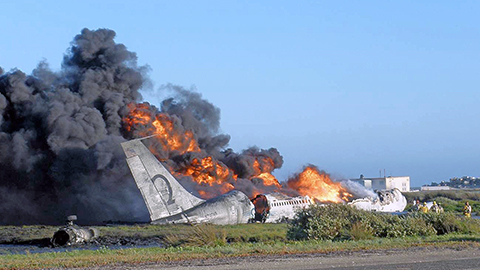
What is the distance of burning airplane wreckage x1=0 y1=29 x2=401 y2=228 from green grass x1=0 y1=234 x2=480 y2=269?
2237 centimetres

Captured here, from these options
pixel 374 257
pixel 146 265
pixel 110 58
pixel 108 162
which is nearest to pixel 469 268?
pixel 374 257

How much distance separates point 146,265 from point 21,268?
164 inches

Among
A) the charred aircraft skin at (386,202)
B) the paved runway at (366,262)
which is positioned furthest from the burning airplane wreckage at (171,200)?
the paved runway at (366,262)

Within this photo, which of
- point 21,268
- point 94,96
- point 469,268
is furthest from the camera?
point 94,96

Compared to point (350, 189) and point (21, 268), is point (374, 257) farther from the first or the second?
point (350, 189)

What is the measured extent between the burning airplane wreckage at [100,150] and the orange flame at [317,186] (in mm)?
94

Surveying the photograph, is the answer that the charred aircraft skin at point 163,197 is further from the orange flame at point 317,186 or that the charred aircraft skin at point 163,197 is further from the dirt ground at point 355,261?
the dirt ground at point 355,261

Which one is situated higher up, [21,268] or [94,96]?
[94,96]

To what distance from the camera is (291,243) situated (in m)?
31.4

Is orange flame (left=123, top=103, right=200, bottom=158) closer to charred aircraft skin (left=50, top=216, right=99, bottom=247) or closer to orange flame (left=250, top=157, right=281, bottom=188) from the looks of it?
orange flame (left=250, top=157, right=281, bottom=188)

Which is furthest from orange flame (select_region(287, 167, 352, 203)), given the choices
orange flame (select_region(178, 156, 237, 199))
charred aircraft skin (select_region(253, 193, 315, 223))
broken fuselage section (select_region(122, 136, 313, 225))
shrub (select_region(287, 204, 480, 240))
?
shrub (select_region(287, 204, 480, 240))

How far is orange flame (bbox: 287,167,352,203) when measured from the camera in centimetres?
6303

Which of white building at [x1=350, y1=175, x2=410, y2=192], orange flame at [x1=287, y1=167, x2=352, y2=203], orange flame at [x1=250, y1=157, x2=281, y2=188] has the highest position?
orange flame at [x1=250, y1=157, x2=281, y2=188]

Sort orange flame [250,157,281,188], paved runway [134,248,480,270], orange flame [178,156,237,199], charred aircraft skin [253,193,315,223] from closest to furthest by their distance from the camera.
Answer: paved runway [134,248,480,270], charred aircraft skin [253,193,315,223], orange flame [178,156,237,199], orange flame [250,157,281,188]
